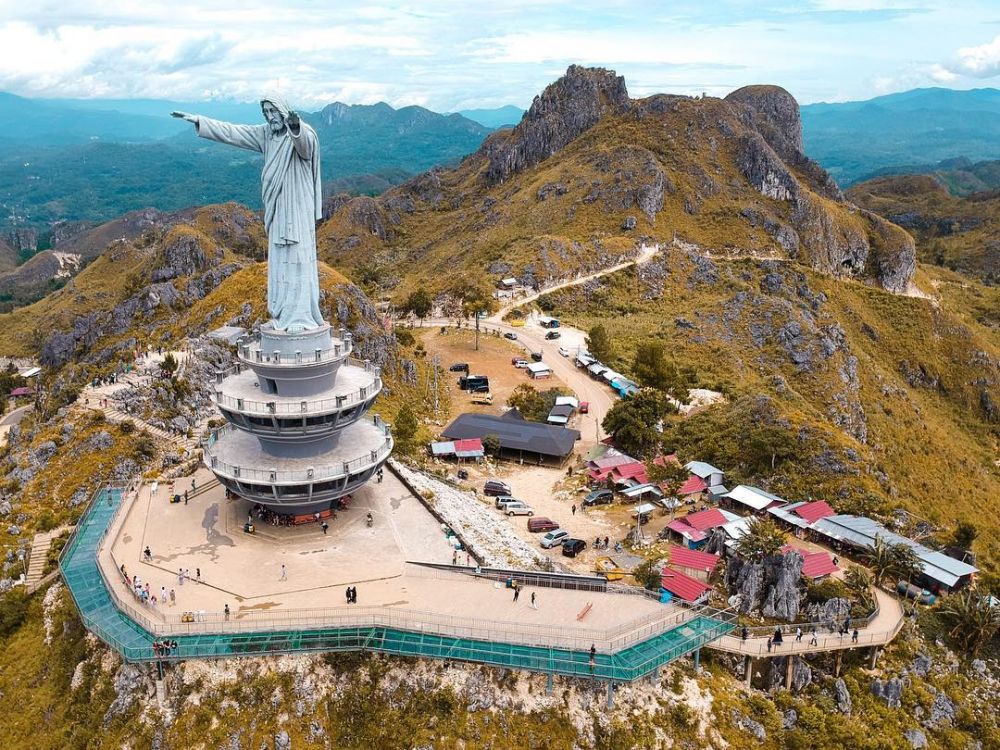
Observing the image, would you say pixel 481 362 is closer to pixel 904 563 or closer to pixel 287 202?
pixel 287 202

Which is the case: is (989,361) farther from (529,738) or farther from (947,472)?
(529,738)

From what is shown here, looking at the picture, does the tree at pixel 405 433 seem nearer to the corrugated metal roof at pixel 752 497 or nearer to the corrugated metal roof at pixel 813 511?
the corrugated metal roof at pixel 752 497

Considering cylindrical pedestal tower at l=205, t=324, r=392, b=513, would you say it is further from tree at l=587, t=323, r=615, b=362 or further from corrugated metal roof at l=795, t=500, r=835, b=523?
tree at l=587, t=323, r=615, b=362

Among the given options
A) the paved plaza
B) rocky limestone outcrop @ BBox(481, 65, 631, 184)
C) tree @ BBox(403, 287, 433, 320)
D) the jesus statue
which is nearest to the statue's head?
the jesus statue

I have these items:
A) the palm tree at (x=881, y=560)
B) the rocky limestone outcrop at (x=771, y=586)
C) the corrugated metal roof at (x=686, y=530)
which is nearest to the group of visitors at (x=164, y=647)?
the rocky limestone outcrop at (x=771, y=586)

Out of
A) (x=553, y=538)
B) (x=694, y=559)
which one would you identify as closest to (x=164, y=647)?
(x=553, y=538)
